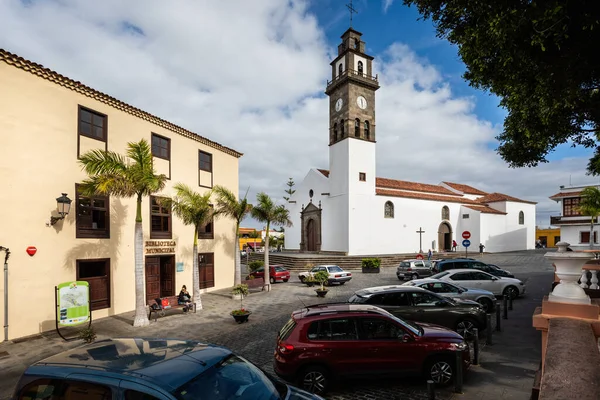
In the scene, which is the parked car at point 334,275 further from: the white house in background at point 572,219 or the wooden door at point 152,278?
the white house in background at point 572,219

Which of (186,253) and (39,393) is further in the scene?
(186,253)

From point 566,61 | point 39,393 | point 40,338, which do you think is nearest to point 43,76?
point 40,338

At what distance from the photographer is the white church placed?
36.8 metres

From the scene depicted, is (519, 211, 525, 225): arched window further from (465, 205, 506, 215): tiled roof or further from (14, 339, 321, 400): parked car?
(14, 339, 321, 400): parked car

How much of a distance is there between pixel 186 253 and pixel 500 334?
15.0 m

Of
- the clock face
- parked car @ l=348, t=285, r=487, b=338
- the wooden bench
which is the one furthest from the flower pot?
the clock face

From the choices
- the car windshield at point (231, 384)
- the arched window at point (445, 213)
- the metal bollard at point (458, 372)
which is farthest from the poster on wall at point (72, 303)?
the arched window at point (445, 213)

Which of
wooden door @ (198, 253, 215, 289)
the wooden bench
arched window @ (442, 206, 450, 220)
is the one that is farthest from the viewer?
arched window @ (442, 206, 450, 220)

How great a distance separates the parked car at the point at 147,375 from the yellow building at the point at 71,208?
964cm

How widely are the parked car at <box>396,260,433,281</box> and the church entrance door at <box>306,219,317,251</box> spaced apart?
19.0 meters

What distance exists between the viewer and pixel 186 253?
58.1ft

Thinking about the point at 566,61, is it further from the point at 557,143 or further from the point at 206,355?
the point at 206,355

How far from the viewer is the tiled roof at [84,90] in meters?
10.9

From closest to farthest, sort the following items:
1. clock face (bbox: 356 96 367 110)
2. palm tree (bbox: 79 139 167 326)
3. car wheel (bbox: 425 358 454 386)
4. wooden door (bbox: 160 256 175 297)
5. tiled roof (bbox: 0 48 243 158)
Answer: car wheel (bbox: 425 358 454 386)
tiled roof (bbox: 0 48 243 158)
palm tree (bbox: 79 139 167 326)
wooden door (bbox: 160 256 175 297)
clock face (bbox: 356 96 367 110)
